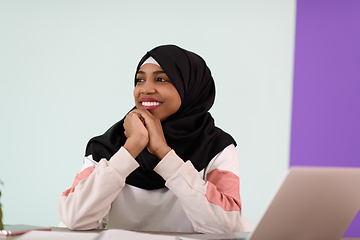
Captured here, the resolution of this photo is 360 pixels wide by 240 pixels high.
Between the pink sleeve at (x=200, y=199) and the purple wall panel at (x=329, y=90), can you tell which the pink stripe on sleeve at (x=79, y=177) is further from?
the purple wall panel at (x=329, y=90)

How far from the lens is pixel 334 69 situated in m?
3.23

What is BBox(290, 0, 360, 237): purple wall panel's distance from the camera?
10.4ft

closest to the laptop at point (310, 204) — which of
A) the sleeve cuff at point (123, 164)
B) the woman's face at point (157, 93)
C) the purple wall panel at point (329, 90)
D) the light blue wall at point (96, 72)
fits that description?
the sleeve cuff at point (123, 164)

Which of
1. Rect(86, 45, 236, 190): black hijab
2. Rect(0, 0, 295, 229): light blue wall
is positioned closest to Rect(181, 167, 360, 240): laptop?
Rect(86, 45, 236, 190): black hijab

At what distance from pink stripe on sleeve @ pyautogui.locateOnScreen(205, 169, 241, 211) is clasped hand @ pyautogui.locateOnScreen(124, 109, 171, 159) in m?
0.21

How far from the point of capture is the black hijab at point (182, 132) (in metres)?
1.41

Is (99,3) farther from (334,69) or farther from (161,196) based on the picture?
(161,196)

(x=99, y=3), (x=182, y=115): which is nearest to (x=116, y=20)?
(x=99, y=3)

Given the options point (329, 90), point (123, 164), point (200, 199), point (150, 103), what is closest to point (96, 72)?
point (329, 90)

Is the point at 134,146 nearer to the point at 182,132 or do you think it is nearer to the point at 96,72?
the point at 182,132

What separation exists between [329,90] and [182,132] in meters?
2.16

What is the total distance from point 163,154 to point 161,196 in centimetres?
21

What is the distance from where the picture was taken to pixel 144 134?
1301mm

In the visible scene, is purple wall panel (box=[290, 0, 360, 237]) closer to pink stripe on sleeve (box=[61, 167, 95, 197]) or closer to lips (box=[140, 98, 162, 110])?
Result: lips (box=[140, 98, 162, 110])
